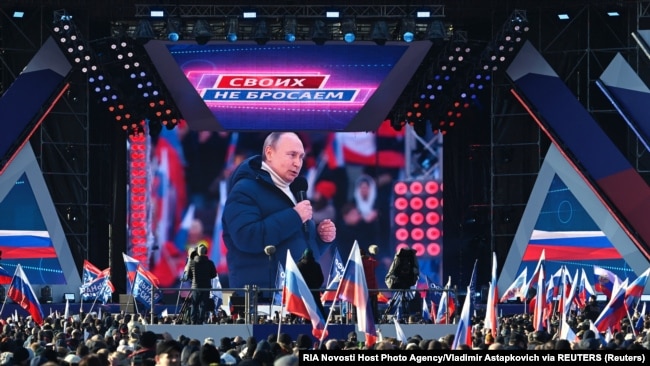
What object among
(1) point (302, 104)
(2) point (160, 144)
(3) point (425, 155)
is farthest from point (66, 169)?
(3) point (425, 155)

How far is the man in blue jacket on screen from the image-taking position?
39.8m

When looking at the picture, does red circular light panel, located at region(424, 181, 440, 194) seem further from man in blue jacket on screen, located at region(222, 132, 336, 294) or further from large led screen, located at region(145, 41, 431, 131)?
man in blue jacket on screen, located at region(222, 132, 336, 294)

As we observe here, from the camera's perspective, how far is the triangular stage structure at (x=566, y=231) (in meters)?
39.4

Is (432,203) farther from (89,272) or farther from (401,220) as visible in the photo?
(89,272)

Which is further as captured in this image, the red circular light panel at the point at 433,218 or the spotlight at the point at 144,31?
the red circular light panel at the point at 433,218

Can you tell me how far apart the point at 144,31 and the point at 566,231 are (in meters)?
11.5

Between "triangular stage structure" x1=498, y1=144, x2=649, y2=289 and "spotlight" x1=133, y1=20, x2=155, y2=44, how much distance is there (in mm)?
10335

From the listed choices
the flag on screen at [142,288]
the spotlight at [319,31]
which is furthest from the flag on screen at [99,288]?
the spotlight at [319,31]

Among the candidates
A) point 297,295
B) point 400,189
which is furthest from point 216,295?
point 297,295

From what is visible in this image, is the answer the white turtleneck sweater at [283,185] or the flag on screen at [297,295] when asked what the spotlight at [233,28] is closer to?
the white turtleneck sweater at [283,185]

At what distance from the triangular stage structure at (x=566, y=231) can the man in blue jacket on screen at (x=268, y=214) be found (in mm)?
4734

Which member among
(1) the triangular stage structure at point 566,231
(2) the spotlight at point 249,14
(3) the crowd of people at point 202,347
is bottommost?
(3) the crowd of people at point 202,347

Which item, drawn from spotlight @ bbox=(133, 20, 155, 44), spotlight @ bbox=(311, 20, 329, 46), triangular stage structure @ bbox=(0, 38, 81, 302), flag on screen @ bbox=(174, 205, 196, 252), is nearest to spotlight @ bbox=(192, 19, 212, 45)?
spotlight @ bbox=(133, 20, 155, 44)

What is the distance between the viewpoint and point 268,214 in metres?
40.0
